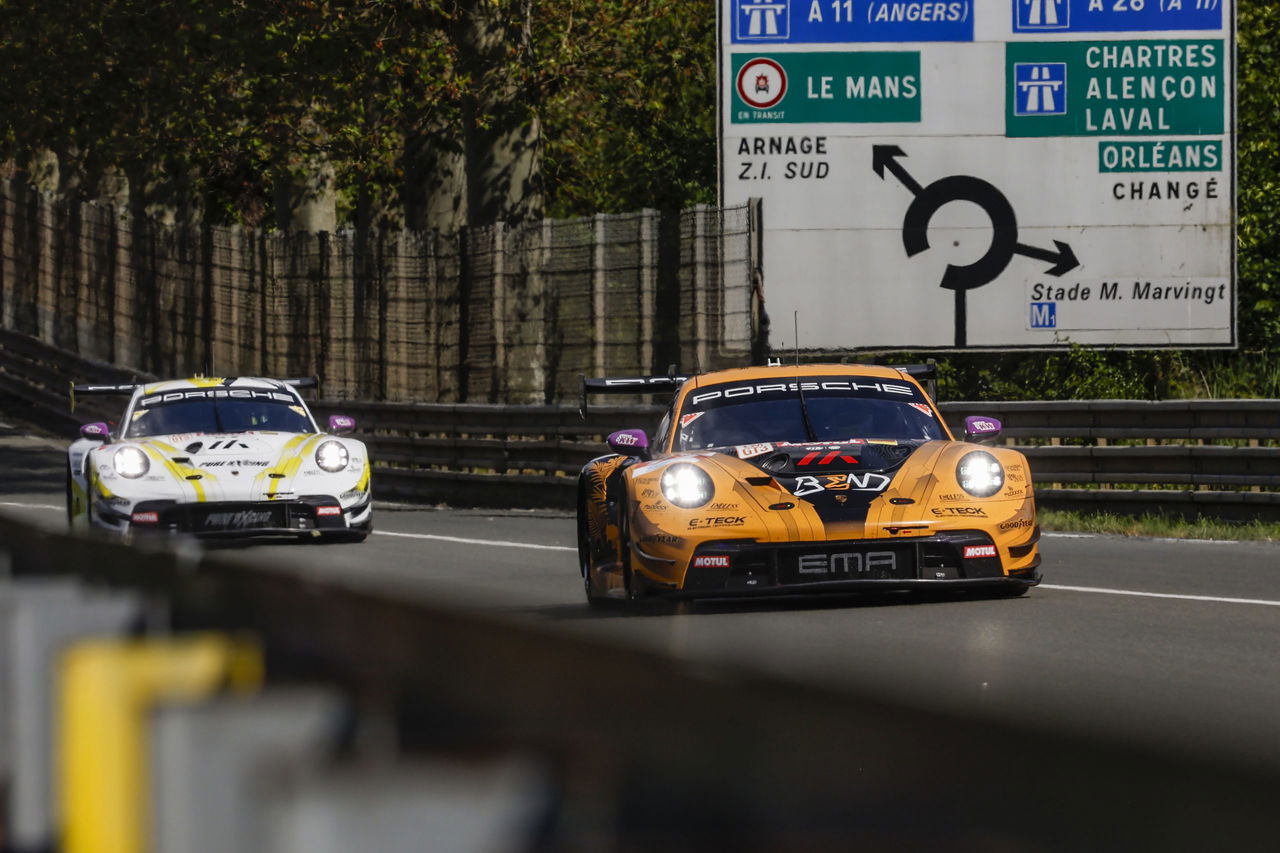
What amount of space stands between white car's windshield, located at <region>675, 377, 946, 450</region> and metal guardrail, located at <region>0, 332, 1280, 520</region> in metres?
5.54

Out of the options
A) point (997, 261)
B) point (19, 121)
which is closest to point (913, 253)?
point (997, 261)

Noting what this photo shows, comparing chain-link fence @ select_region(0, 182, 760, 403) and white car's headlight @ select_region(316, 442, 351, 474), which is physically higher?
chain-link fence @ select_region(0, 182, 760, 403)

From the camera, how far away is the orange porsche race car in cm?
970

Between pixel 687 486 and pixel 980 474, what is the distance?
1398 mm

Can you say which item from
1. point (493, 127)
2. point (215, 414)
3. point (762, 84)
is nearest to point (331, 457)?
point (215, 414)

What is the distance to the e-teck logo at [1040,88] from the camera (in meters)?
20.4

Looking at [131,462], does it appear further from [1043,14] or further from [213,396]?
[1043,14]

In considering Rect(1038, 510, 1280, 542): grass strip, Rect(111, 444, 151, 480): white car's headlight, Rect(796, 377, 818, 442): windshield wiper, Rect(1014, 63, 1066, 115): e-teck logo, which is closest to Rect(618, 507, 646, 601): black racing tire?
Rect(796, 377, 818, 442): windshield wiper

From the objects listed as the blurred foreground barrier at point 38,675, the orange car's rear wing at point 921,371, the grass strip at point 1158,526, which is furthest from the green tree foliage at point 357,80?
the blurred foreground barrier at point 38,675

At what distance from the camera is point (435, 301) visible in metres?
24.6

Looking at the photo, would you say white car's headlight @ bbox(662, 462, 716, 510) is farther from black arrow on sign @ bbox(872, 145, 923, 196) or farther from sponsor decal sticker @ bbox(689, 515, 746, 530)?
black arrow on sign @ bbox(872, 145, 923, 196)

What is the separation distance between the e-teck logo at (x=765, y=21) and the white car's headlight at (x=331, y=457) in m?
7.01

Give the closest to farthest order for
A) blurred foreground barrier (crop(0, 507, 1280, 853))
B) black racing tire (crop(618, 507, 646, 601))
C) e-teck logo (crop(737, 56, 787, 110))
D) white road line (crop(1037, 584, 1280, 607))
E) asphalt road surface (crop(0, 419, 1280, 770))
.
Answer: blurred foreground barrier (crop(0, 507, 1280, 853))
asphalt road surface (crop(0, 419, 1280, 770))
black racing tire (crop(618, 507, 646, 601))
white road line (crop(1037, 584, 1280, 607))
e-teck logo (crop(737, 56, 787, 110))

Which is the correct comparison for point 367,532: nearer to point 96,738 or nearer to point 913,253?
point 913,253
